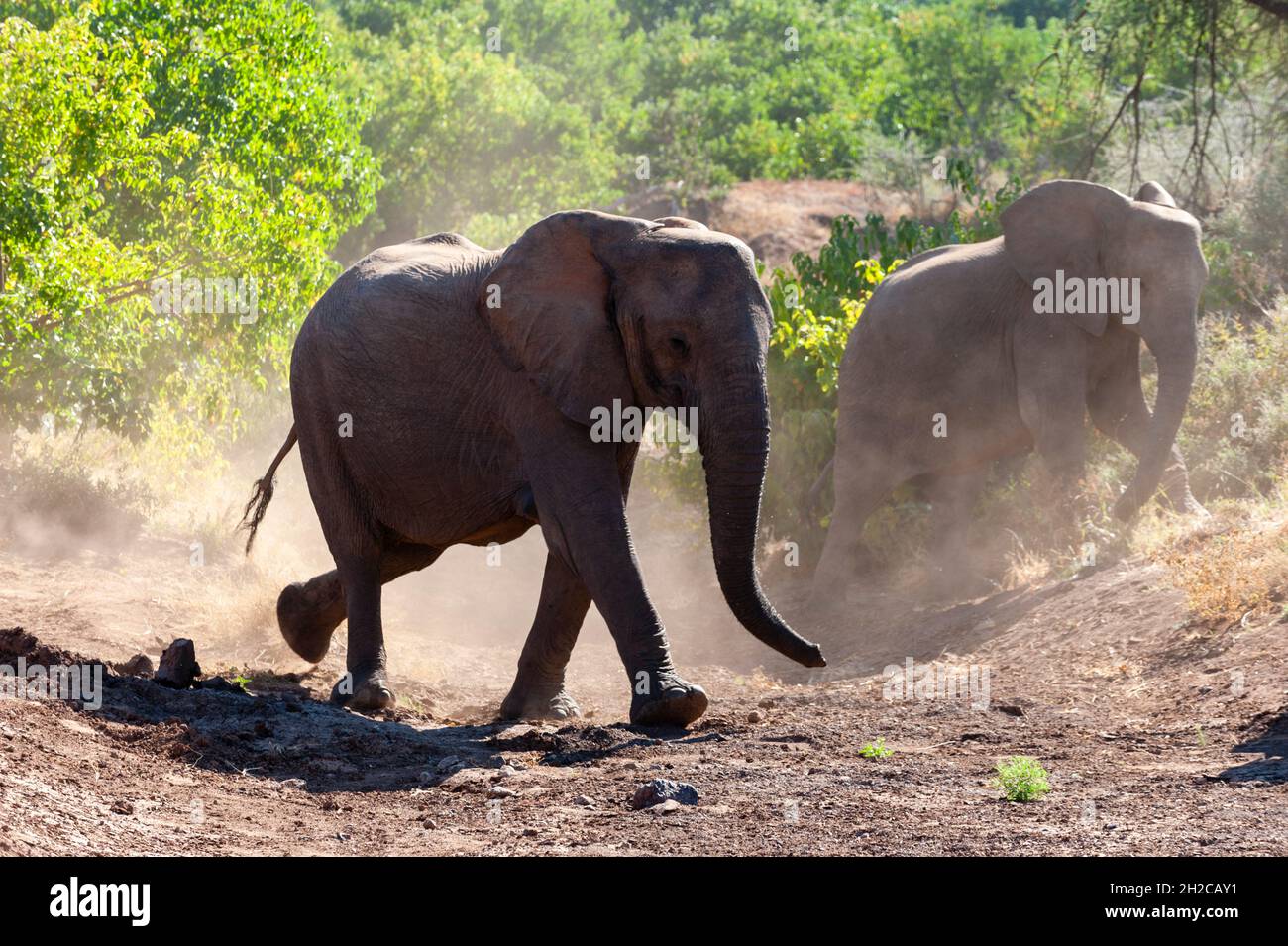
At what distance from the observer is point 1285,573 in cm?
1039

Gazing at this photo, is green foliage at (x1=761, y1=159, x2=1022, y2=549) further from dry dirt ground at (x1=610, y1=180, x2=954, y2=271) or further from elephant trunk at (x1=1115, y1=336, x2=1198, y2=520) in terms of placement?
dry dirt ground at (x1=610, y1=180, x2=954, y2=271)

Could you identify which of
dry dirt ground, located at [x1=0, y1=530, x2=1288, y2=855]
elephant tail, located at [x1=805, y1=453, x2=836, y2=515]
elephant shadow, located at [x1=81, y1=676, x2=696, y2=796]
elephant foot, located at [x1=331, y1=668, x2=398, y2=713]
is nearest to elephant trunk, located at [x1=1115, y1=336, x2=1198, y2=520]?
dry dirt ground, located at [x1=0, y1=530, x2=1288, y2=855]

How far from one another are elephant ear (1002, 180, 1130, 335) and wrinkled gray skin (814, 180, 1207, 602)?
0.01m

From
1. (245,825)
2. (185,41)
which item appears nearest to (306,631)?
(245,825)

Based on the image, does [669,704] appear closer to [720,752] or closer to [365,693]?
[720,752]

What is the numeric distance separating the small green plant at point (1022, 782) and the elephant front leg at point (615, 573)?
6.59 ft

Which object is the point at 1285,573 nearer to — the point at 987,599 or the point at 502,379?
the point at 987,599

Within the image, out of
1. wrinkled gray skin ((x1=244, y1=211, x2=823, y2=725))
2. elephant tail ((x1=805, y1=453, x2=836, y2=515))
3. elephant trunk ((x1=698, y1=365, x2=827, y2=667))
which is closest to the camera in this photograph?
elephant trunk ((x1=698, y1=365, x2=827, y2=667))

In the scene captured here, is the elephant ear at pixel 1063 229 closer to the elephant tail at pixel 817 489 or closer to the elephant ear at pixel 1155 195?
the elephant ear at pixel 1155 195

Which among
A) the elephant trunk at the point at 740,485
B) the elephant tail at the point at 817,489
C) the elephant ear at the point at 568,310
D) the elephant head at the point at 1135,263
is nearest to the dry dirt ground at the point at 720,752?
the elephant trunk at the point at 740,485

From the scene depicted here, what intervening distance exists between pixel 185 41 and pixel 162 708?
10917mm

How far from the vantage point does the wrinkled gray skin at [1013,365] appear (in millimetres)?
13172

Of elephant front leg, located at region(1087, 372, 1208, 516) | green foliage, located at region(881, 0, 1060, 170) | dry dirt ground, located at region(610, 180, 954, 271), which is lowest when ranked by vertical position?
elephant front leg, located at region(1087, 372, 1208, 516)

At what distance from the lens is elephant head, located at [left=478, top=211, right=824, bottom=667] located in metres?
8.31
